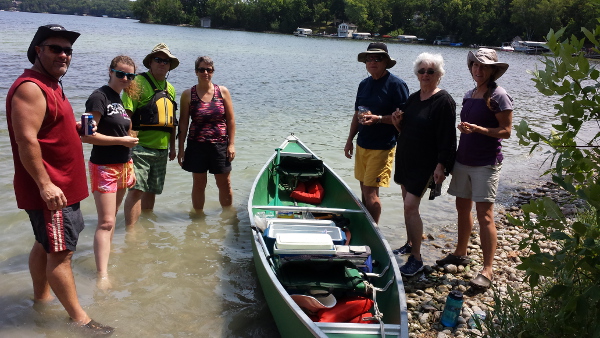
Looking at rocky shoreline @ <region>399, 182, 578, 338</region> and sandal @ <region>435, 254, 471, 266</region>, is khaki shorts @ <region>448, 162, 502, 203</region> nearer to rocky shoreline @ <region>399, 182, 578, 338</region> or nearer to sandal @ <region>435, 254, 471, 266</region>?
rocky shoreline @ <region>399, 182, 578, 338</region>

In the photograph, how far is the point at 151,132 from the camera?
555 cm

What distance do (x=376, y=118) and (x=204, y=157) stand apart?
2275 mm

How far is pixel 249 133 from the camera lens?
529 inches

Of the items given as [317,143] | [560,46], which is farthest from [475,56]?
[317,143]

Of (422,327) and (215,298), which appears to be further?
(215,298)

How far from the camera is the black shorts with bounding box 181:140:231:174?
6.01m

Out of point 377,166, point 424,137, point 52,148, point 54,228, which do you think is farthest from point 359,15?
point 54,228

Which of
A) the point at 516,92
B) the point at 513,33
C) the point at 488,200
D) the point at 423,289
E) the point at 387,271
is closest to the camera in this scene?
the point at 387,271

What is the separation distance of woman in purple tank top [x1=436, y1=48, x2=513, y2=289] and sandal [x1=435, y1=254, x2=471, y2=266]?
24.2 inches

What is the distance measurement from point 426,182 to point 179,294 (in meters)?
2.88

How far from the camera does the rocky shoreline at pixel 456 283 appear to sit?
4.35 metres

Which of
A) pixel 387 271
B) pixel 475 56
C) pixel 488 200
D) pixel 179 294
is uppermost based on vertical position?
pixel 475 56

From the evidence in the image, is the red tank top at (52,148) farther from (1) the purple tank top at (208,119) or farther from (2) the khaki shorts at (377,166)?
(2) the khaki shorts at (377,166)

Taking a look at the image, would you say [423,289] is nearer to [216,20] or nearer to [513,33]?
[513,33]
